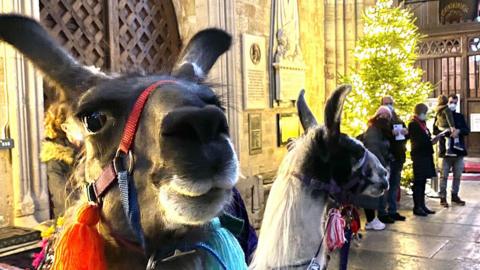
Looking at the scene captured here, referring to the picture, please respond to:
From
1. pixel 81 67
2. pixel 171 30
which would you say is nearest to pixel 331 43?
pixel 171 30

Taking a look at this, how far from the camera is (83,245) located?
3.98 ft

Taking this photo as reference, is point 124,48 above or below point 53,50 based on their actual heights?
above

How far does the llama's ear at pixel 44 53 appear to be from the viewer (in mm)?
1244

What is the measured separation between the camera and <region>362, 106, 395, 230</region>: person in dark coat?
7508mm

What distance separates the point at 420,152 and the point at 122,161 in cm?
790

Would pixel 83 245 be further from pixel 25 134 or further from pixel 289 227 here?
pixel 25 134

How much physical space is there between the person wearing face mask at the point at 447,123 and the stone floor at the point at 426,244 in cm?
102

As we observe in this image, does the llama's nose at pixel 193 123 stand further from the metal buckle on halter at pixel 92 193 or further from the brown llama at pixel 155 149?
the metal buckle on halter at pixel 92 193

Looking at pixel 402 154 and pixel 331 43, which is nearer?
pixel 402 154

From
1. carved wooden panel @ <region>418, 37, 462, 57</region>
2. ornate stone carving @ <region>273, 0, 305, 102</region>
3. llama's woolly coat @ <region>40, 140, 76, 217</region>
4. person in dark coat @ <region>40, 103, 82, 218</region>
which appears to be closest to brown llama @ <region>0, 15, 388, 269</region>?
person in dark coat @ <region>40, 103, 82, 218</region>

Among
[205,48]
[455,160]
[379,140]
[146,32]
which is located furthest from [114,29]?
[455,160]

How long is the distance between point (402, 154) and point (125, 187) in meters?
7.51

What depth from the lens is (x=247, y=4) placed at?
8555 millimetres

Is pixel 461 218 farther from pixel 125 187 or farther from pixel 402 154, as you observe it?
pixel 125 187
